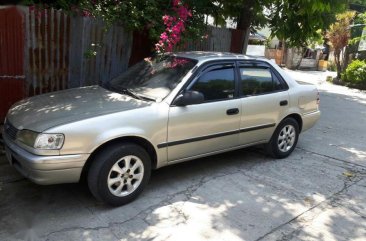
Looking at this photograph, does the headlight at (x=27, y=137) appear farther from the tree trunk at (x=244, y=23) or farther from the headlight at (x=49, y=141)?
the tree trunk at (x=244, y=23)

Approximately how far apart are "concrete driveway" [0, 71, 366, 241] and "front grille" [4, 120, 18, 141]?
674 millimetres

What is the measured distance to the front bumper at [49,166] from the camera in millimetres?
3688

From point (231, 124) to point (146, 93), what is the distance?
3.81 ft

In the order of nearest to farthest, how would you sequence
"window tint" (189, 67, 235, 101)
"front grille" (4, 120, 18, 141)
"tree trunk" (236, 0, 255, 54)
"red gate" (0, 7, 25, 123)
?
"front grille" (4, 120, 18, 141) → "window tint" (189, 67, 235, 101) → "red gate" (0, 7, 25, 123) → "tree trunk" (236, 0, 255, 54)

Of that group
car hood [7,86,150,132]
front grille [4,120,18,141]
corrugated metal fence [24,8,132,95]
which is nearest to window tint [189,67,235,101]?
car hood [7,86,150,132]

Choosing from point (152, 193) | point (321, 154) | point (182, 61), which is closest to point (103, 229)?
point (152, 193)

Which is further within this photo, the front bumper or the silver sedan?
the silver sedan

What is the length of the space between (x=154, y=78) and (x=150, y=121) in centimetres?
91

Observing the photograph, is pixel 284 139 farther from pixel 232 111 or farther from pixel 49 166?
pixel 49 166

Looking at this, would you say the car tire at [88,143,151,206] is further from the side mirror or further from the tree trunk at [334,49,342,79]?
the tree trunk at [334,49,342,79]

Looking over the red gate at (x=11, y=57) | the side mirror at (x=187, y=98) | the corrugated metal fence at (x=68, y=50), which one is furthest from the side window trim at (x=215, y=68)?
the red gate at (x=11, y=57)

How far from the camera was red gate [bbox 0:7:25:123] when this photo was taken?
5.52 metres

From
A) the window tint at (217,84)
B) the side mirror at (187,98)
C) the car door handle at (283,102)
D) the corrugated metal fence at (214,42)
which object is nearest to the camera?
the side mirror at (187,98)

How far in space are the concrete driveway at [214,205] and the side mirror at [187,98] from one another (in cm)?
103
